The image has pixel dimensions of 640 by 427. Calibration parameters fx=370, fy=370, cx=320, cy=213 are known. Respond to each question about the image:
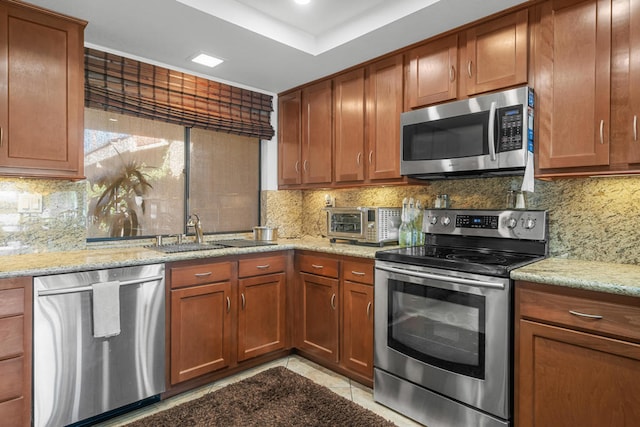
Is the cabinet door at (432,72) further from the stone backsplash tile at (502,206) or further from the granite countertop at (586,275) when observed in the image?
the granite countertop at (586,275)

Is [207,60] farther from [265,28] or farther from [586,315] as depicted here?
[586,315]

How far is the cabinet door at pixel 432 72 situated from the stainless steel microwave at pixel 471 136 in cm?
11

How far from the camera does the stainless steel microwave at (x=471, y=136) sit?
2.02 m

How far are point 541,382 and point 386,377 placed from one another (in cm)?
90

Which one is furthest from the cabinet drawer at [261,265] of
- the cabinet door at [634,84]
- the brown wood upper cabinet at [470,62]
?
the cabinet door at [634,84]

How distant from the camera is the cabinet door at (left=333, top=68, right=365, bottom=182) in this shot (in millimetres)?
2963

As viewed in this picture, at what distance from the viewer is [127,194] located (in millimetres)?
2910

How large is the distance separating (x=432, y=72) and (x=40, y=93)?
244 cm

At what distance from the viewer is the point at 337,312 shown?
106 inches

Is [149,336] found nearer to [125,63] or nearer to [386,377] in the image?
[386,377]

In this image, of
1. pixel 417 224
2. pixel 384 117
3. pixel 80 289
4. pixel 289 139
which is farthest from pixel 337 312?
pixel 289 139

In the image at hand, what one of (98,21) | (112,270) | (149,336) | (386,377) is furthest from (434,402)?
(98,21)

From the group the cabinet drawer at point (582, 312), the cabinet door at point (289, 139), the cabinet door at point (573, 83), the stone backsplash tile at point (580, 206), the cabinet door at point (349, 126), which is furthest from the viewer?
the cabinet door at point (289, 139)

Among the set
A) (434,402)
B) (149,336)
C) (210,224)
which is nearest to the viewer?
(434,402)
